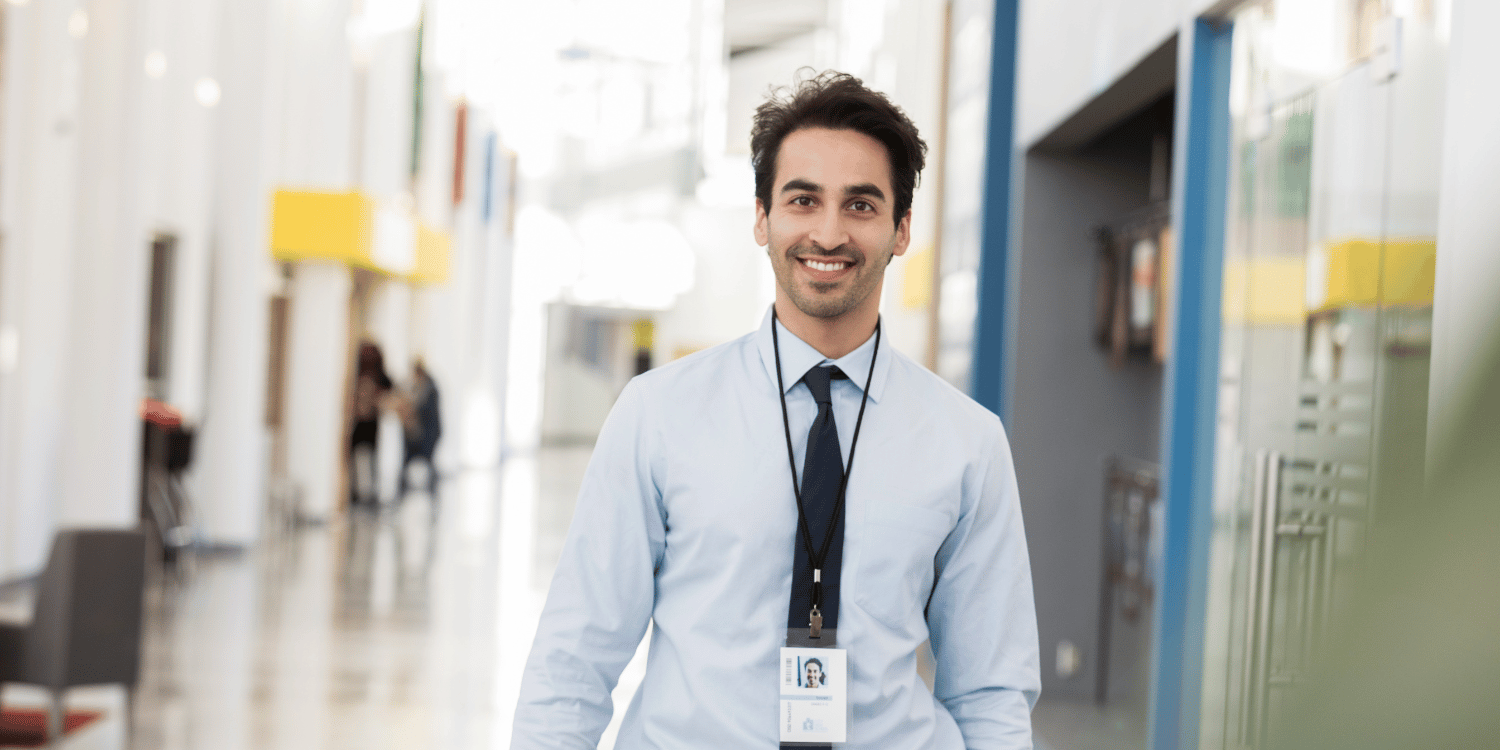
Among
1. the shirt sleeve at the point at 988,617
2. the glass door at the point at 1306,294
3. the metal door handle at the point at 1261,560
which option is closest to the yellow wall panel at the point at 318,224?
the glass door at the point at 1306,294

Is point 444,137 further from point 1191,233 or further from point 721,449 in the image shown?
point 721,449

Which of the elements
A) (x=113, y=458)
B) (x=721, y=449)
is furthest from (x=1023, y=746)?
(x=113, y=458)

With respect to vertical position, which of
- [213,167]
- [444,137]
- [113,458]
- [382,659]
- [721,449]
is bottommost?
[382,659]

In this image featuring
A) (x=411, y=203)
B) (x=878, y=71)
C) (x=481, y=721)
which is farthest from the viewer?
(x=411, y=203)

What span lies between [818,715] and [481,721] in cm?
454

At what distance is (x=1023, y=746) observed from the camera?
5.66 ft

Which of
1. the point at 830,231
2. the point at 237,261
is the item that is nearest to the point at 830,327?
the point at 830,231

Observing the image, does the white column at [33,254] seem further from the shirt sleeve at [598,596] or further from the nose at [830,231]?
the nose at [830,231]

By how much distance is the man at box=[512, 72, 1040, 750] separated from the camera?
1671mm

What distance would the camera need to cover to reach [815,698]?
162 centimetres

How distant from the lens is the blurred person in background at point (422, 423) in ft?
48.5

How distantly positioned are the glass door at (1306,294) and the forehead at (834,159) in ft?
4.17

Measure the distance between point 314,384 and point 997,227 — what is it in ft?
27.8

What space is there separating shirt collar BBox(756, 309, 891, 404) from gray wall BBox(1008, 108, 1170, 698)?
4.77 metres
